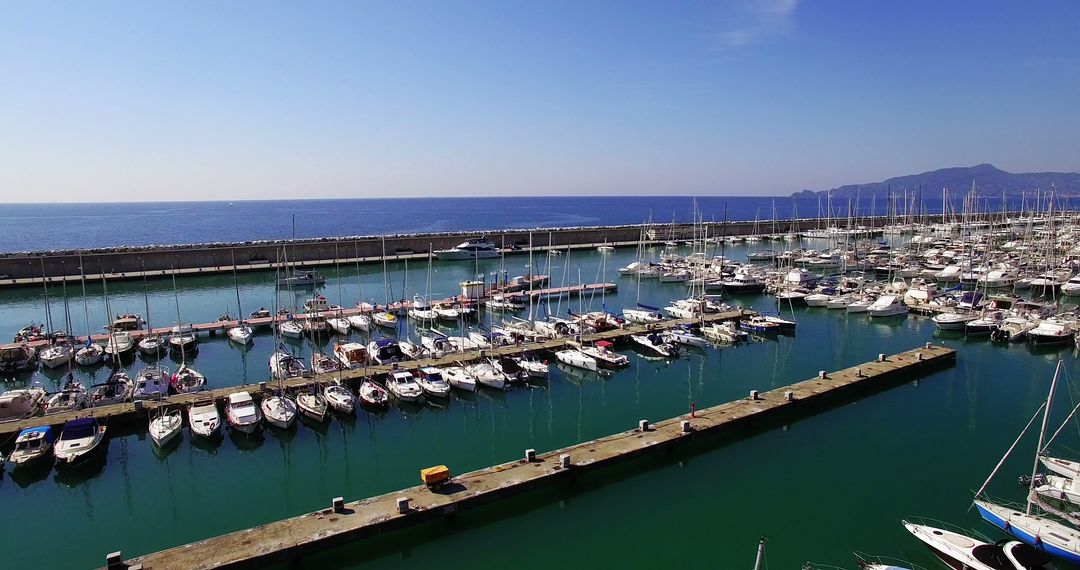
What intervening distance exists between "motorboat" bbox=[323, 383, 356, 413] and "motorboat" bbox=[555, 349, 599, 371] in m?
12.8

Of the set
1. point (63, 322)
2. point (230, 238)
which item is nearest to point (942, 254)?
point (63, 322)

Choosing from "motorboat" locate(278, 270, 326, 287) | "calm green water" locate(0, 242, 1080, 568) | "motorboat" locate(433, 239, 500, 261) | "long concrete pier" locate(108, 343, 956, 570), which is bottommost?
"calm green water" locate(0, 242, 1080, 568)

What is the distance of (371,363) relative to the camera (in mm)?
35094

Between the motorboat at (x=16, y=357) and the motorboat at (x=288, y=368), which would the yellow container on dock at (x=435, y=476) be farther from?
the motorboat at (x=16, y=357)

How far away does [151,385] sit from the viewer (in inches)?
1196

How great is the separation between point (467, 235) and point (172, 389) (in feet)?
248

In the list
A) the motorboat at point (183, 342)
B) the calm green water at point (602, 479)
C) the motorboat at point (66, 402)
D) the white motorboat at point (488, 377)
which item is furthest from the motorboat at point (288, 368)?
the motorboat at point (183, 342)

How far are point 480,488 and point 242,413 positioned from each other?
42.3 ft

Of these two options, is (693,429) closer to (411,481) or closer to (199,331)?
(411,481)

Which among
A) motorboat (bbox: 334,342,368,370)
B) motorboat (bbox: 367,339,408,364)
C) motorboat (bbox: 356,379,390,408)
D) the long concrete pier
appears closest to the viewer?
the long concrete pier

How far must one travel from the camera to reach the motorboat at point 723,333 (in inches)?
1671

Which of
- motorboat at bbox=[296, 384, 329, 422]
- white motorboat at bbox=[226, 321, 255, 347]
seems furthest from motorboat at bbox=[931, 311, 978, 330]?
white motorboat at bbox=[226, 321, 255, 347]

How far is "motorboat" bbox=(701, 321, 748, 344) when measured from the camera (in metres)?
42.4

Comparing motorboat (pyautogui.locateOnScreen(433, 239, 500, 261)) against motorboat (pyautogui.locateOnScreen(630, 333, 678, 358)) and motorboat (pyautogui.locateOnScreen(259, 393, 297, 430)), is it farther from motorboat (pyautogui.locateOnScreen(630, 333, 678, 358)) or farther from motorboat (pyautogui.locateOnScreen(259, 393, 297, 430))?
motorboat (pyautogui.locateOnScreen(259, 393, 297, 430))
